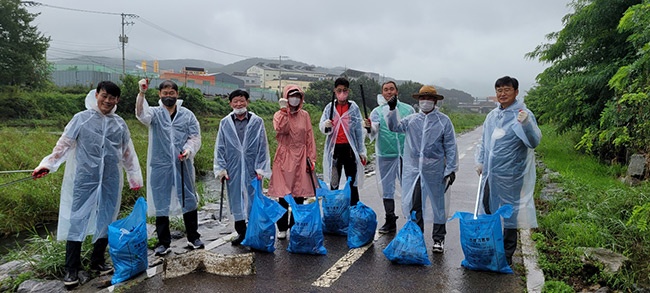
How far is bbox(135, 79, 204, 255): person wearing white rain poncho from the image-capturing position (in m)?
4.68

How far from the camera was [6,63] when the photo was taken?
32156 millimetres

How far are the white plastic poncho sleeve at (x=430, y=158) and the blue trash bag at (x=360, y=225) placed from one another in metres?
0.41

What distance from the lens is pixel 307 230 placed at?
15.3 ft

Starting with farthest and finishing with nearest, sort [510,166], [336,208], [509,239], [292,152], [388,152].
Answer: [388,152] → [336,208] → [292,152] → [509,239] → [510,166]

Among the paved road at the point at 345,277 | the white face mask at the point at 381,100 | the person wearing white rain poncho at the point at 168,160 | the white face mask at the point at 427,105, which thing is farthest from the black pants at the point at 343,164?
the person wearing white rain poncho at the point at 168,160

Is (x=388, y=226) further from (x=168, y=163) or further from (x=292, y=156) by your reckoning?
(x=168, y=163)

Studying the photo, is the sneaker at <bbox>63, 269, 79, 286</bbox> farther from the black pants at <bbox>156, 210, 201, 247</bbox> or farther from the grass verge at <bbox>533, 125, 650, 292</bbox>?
the grass verge at <bbox>533, 125, 650, 292</bbox>

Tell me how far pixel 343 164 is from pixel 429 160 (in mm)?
1366

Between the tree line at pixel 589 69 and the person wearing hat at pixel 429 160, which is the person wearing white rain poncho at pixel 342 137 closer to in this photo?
the person wearing hat at pixel 429 160

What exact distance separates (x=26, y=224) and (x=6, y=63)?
30806 mm

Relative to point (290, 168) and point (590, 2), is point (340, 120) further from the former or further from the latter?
point (590, 2)

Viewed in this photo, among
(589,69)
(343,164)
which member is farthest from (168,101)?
(589,69)

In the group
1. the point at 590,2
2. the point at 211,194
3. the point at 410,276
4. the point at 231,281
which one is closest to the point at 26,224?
the point at 211,194

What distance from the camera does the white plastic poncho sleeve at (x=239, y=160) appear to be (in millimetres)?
4992
